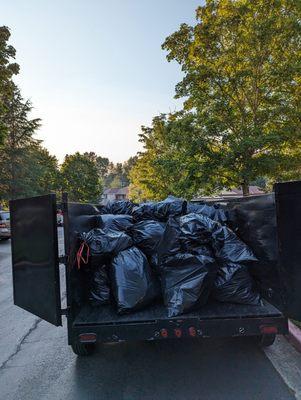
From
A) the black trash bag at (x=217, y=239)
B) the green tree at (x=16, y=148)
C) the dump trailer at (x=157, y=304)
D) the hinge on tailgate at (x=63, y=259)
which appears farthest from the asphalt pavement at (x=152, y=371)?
the green tree at (x=16, y=148)

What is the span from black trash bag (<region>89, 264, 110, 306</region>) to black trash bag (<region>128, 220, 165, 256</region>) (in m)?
0.46

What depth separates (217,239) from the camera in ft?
11.5

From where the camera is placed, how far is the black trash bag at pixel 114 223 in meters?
3.80

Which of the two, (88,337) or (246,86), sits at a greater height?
(246,86)

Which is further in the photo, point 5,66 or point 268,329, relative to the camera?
point 5,66

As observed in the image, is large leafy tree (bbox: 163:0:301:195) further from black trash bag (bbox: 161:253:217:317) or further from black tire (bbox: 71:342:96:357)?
black tire (bbox: 71:342:96:357)

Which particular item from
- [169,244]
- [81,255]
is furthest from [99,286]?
[169,244]

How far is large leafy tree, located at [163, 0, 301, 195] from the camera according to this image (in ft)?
35.8

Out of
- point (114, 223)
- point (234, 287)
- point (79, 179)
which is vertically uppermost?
point (79, 179)

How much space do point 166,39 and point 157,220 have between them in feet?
35.7

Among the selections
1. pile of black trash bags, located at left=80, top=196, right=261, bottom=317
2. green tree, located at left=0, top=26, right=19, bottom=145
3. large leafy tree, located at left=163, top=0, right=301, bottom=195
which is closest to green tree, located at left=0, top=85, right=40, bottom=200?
green tree, located at left=0, top=26, right=19, bottom=145

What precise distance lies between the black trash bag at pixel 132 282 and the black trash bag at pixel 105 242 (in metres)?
0.08

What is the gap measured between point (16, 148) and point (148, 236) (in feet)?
107

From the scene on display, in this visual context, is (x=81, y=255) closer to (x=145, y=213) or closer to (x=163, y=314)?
(x=163, y=314)
